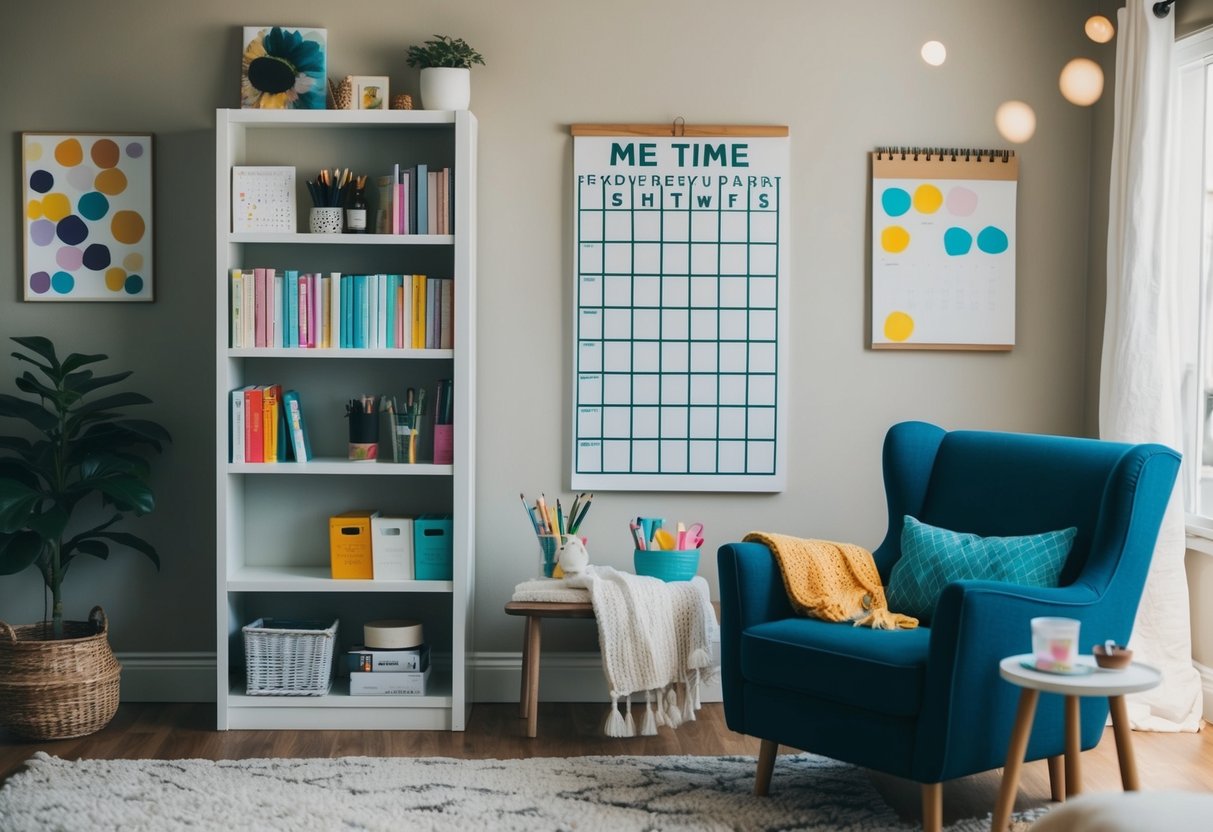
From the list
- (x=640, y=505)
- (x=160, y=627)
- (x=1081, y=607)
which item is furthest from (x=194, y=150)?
(x=1081, y=607)

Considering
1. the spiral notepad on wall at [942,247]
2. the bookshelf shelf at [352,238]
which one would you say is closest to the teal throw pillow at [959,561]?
the spiral notepad on wall at [942,247]

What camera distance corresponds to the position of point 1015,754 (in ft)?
7.89

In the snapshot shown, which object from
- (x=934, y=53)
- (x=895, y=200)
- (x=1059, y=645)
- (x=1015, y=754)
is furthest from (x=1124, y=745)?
(x=895, y=200)

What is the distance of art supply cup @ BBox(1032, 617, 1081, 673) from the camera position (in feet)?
7.51

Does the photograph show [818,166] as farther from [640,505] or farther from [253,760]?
[253,760]

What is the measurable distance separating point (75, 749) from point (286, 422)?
1.08 m

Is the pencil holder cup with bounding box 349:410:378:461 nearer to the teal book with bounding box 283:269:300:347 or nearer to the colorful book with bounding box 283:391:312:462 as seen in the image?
the colorful book with bounding box 283:391:312:462

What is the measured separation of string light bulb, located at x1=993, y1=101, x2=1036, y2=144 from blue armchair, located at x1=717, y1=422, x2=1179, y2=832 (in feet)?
3.99

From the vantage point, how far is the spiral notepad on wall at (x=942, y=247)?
3871 millimetres

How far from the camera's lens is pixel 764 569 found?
297 centimetres

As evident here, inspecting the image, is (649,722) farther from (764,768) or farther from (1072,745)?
(1072,745)

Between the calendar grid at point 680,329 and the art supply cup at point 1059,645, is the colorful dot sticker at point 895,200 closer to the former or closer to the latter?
the calendar grid at point 680,329

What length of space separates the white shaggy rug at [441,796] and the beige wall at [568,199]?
82cm

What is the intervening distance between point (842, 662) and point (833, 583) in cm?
38
